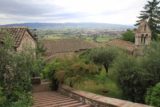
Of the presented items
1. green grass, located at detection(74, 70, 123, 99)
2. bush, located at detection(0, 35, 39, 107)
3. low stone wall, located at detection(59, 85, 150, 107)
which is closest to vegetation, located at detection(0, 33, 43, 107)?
bush, located at detection(0, 35, 39, 107)

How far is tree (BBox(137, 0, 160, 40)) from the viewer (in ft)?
171

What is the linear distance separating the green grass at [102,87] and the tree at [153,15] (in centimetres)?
2700

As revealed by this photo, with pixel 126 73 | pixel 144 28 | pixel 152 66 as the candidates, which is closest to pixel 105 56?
pixel 144 28

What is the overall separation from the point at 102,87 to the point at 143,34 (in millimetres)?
21853

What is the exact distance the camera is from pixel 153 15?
52.6 metres

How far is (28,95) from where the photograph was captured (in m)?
10.6

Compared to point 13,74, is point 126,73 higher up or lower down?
lower down

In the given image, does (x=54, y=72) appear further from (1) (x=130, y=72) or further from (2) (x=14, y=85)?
(2) (x=14, y=85)

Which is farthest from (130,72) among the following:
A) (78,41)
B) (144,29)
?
(78,41)

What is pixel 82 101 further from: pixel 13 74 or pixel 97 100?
pixel 13 74

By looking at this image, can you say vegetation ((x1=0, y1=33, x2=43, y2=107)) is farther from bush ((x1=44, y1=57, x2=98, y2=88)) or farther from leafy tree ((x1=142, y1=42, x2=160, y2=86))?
leafy tree ((x1=142, y1=42, x2=160, y2=86))

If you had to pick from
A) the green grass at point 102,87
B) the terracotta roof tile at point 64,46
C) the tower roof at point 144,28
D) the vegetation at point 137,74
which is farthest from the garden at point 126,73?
the terracotta roof tile at point 64,46

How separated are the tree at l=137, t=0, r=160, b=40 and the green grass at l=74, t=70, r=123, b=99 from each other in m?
27.0

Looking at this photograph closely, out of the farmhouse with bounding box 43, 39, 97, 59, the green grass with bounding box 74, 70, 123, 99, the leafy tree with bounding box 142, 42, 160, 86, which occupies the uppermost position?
the leafy tree with bounding box 142, 42, 160, 86
